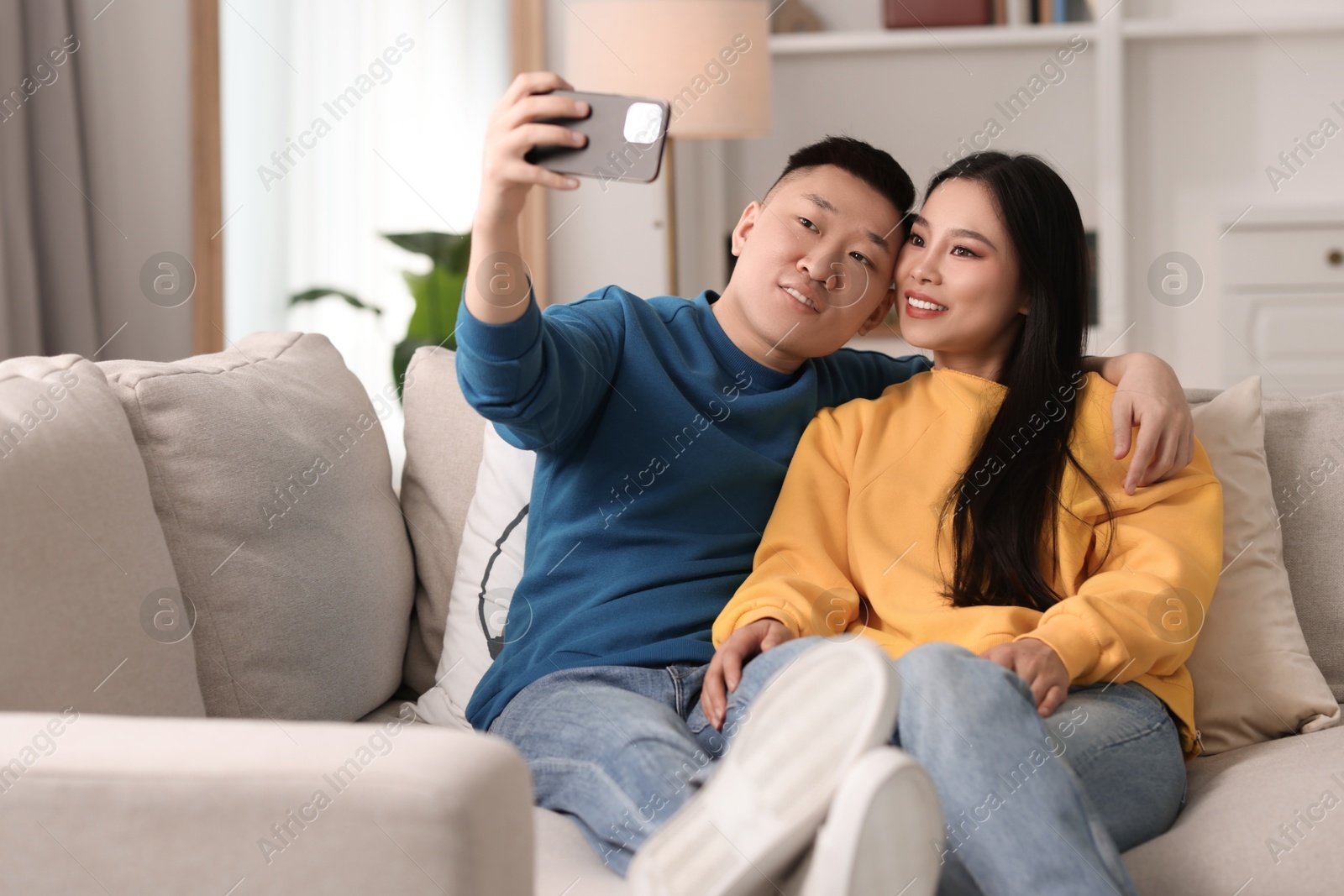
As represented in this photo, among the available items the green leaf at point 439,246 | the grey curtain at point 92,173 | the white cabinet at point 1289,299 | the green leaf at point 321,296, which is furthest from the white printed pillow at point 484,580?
the white cabinet at point 1289,299

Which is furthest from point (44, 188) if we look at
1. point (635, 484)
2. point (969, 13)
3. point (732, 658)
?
point (969, 13)

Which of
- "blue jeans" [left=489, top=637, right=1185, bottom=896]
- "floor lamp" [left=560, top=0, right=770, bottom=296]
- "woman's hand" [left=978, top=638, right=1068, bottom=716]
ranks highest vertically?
"floor lamp" [left=560, top=0, right=770, bottom=296]

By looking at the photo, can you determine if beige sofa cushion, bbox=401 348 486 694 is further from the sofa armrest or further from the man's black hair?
the sofa armrest

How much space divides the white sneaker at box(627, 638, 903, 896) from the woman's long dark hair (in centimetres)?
38

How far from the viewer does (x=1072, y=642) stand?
99 centimetres

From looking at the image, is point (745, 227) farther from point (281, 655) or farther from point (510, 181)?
point (281, 655)

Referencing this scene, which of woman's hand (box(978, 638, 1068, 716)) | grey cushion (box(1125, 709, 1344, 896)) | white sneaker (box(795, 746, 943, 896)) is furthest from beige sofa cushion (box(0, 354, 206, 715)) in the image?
grey cushion (box(1125, 709, 1344, 896))

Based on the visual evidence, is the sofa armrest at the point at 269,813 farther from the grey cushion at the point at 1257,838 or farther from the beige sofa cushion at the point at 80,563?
the grey cushion at the point at 1257,838

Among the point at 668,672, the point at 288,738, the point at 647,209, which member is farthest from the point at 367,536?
the point at 647,209

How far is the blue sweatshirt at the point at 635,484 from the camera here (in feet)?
3.72

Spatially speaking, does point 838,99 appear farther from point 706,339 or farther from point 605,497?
point 605,497

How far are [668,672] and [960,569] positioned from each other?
0.31 meters

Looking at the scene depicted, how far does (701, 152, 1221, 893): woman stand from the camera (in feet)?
2.70

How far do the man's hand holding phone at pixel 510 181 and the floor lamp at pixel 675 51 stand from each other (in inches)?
60.7
